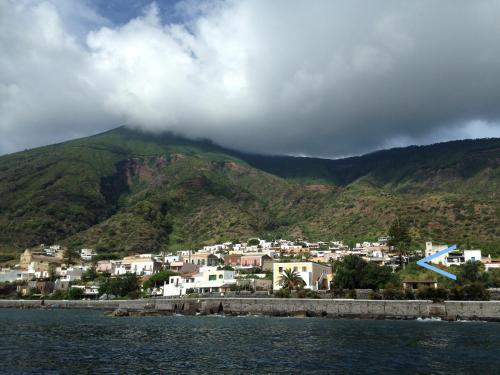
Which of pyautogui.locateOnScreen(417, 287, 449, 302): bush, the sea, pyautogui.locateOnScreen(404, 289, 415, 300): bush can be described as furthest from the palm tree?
the sea

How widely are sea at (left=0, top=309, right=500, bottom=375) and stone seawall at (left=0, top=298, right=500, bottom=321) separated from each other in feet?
19.6

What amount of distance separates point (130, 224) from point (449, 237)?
109944mm

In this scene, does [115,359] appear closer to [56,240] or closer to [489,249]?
[489,249]

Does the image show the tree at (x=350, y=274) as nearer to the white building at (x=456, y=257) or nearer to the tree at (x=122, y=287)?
→ the white building at (x=456, y=257)

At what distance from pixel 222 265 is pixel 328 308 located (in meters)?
55.1

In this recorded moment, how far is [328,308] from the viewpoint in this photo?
226 feet

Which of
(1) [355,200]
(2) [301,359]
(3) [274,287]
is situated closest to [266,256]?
(3) [274,287]

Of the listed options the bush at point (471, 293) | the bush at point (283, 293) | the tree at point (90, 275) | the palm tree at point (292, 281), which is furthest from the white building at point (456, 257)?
the tree at point (90, 275)

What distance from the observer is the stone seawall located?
6228 cm

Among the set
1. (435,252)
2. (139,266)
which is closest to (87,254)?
(139,266)

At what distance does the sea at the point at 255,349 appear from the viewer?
2962 centimetres

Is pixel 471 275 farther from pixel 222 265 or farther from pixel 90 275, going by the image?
pixel 90 275

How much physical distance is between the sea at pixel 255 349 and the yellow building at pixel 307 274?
3125 cm

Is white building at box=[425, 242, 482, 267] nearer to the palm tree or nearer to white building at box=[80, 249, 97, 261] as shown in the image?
the palm tree
